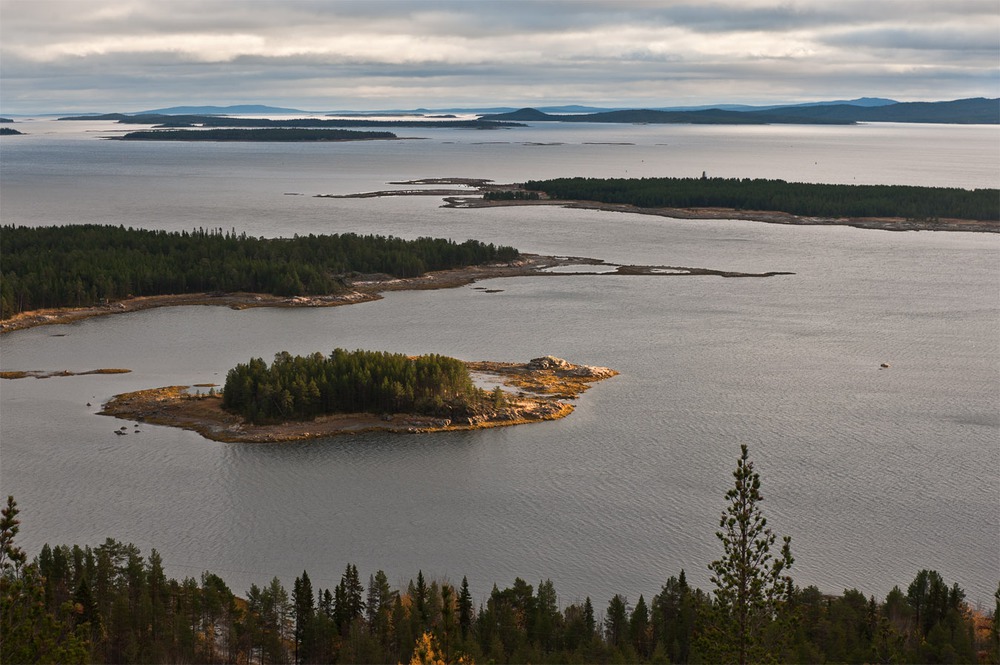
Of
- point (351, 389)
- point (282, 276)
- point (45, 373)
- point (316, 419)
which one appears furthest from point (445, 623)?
point (282, 276)

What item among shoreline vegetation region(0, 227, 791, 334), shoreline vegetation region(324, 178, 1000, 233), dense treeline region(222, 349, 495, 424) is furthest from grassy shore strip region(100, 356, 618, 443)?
shoreline vegetation region(324, 178, 1000, 233)

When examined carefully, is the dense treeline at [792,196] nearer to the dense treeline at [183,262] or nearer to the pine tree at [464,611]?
the dense treeline at [183,262]

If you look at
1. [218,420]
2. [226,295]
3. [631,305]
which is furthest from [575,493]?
[226,295]

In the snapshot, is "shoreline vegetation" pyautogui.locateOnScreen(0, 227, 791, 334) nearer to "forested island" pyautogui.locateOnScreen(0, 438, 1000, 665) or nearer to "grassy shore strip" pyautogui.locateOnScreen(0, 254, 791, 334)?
"grassy shore strip" pyautogui.locateOnScreen(0, 254, 791, 334)

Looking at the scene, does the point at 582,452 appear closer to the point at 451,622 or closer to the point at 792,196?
the point at 451,622

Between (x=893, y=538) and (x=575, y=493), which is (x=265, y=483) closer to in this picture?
(x=575, y=493)

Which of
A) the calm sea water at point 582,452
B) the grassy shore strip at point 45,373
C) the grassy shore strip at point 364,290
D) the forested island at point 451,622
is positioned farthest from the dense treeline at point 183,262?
the forested island at point 451,622
